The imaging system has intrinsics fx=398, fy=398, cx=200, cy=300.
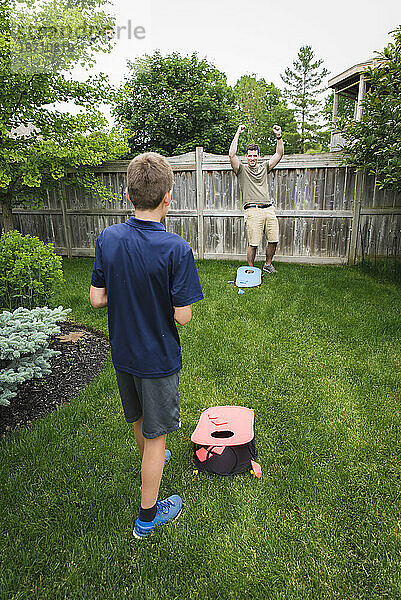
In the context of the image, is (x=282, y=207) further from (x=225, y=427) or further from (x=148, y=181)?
(x=148, y=181)

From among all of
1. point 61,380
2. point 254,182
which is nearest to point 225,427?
point 61,380

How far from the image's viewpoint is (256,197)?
6.18m

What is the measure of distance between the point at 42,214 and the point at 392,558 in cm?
862

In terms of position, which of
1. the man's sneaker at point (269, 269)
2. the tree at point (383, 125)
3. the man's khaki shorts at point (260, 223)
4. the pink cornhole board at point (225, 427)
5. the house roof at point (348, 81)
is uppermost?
the house roof at point (348, 81)

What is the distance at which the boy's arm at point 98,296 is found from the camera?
1656 mm

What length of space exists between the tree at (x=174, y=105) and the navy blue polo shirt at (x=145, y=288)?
1136 centimetres

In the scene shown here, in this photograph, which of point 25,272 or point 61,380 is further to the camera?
point 25,272

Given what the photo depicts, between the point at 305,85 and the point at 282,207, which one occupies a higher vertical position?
the point at 305,85

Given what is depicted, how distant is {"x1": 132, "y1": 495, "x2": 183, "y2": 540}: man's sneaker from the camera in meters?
1.73

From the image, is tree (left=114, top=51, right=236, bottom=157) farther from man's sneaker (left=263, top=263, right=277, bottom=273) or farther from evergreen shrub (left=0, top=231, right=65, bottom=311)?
evergreen shrub (left=0, top=231, right=65, bottom=311)

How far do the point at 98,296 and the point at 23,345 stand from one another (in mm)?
1102

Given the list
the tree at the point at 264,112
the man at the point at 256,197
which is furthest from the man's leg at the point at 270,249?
the tree at the point at 264,112

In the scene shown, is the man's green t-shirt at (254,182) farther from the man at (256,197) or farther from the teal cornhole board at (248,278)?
the teal cornhole board at (248,278)

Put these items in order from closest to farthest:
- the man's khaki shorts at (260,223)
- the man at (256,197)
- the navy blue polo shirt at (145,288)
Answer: the navy blue polo shirt at (145,288)
the man at (256,197)
the man's khaki shorts at (260,223)
